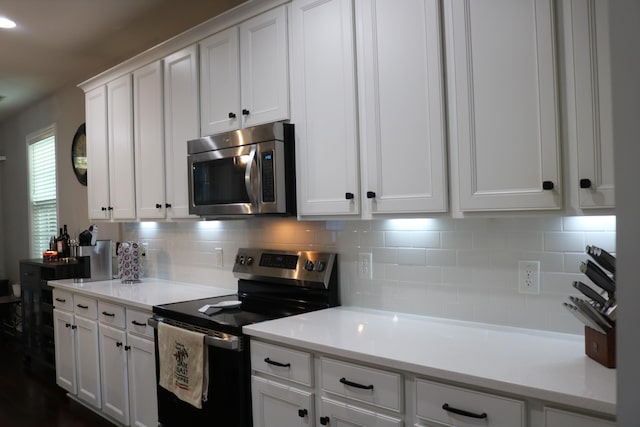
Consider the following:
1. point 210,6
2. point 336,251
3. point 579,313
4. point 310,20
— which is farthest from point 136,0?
point 579,313

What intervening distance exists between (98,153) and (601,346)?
3.75 meters

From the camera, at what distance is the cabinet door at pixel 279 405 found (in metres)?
1.97

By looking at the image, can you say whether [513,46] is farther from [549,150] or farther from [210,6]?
[210,6]

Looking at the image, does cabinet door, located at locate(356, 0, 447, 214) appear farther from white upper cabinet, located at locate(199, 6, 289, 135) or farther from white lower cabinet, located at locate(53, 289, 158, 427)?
white lower cabinet, located at locate(53, 289, 158, 427)

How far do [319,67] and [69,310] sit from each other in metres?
2.77

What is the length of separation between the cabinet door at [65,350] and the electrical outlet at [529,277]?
3216mm

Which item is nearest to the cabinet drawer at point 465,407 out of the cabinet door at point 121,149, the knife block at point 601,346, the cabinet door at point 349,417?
the cabinet door at point 349,417

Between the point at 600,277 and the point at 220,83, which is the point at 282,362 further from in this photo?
the point at 220,83

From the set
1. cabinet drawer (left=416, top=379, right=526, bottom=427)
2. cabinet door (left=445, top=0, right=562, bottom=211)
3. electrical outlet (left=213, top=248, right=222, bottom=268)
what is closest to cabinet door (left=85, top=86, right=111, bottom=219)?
electrical outlet (left=213, top=248, right=222, bottom=268)

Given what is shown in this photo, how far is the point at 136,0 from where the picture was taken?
3.28 m

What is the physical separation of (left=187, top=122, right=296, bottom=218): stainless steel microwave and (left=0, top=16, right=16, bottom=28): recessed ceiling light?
1.79 meters

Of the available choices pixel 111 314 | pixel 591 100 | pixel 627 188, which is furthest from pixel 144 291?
pixel 627 188

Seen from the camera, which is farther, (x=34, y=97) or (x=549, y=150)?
(x=34, y=97)

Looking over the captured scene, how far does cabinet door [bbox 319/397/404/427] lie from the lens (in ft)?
5.64
